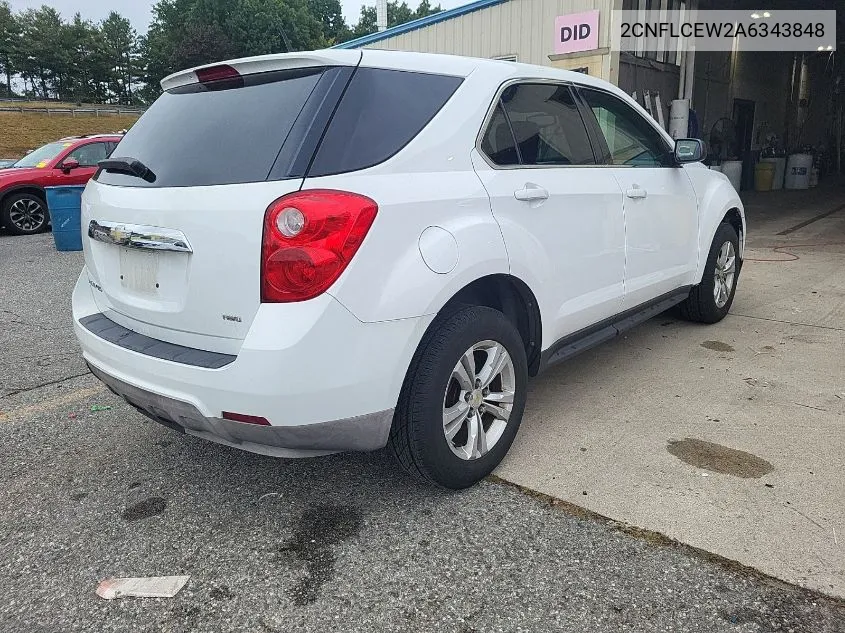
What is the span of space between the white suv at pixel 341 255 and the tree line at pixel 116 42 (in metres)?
→ 65.3

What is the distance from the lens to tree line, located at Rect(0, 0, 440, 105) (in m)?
65.2

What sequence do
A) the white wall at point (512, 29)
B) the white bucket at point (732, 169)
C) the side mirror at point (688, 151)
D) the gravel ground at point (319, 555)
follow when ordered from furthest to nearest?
the white bucket at point (732, 169) → the white wall at point (512, 29) → the side mirror at point (688, 151) → the gravel ground at point (319, 555)

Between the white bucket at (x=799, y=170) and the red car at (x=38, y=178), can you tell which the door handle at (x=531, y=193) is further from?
the white bucket at (x=799, y=170)

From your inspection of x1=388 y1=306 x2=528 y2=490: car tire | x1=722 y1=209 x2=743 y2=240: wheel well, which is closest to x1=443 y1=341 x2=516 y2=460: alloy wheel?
x1=388 y1=306 x2=528 y2=490: car tire

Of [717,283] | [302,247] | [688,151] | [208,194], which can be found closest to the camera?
[302,247]

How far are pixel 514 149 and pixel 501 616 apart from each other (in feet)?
6.21

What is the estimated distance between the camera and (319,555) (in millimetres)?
2346

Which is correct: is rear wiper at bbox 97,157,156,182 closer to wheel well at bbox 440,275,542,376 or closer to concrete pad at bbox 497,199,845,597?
wheel well at bbox 440,275,542,376

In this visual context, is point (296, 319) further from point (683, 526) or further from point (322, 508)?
point (683, 526)

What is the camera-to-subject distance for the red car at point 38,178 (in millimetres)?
10422

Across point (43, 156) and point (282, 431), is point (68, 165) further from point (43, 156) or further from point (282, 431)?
point (282, 431)

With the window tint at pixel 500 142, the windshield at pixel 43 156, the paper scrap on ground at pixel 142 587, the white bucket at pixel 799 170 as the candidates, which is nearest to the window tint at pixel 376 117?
the window tint at pixel 500 142

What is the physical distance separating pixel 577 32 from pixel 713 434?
875cm

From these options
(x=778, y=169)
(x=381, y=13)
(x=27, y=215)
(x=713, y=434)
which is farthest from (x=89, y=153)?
(x=778, y=169)
